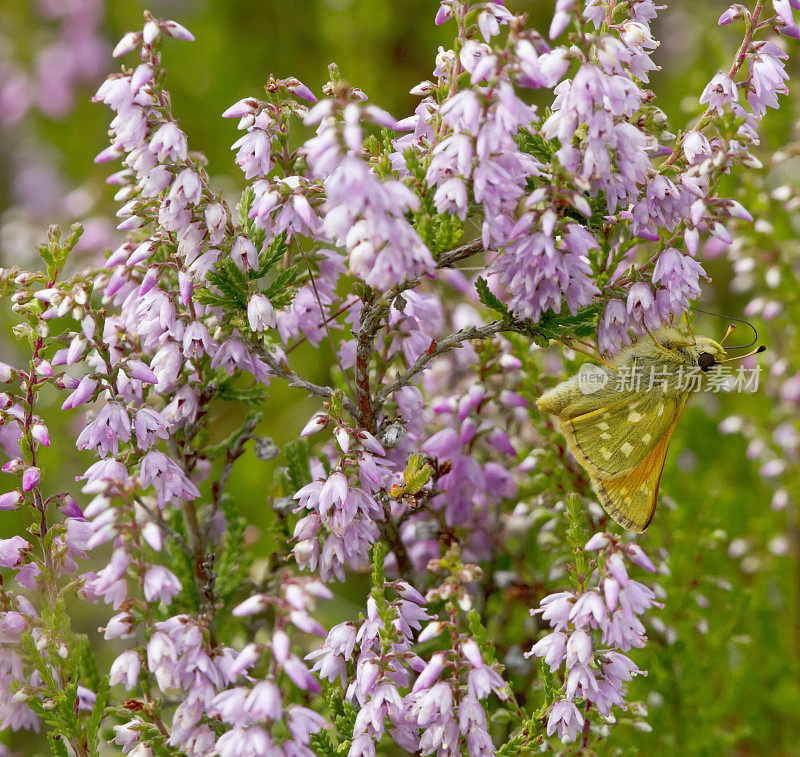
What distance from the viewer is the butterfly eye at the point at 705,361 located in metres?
2.60

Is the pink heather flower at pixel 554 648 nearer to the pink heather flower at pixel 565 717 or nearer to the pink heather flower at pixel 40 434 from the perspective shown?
the pink heather flower at pixel 565 717

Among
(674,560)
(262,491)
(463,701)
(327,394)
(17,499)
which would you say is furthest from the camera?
(262,491)

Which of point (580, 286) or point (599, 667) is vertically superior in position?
point (580, 286)

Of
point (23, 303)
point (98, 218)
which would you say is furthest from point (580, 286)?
point (98, 218)

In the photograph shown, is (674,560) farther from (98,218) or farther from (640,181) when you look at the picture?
(98,218)

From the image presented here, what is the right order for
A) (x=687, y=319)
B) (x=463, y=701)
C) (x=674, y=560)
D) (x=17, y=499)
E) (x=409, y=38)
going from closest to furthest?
(x=463, y=701) → (x=17, y=499) → (x=687, y=319) → (x=674, y=560) → (x=409, y=38)

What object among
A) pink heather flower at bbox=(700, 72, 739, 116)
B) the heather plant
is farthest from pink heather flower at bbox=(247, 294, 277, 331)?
pink heather flower at bbox=(700, 72, 739, 116)

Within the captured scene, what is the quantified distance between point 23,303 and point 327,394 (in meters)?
0.80

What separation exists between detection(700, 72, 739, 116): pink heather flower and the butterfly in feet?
Result: 2.52

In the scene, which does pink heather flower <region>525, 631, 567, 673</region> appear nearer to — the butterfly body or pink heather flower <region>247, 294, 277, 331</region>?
the butterfly body

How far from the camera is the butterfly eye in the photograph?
260cm

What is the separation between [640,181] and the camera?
1.92m

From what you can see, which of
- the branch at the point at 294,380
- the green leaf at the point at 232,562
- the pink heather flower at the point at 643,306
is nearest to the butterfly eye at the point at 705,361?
the pink heather flower at the point at 643,306

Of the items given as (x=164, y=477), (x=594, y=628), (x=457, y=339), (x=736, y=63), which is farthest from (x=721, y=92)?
(x=164, y=477)
